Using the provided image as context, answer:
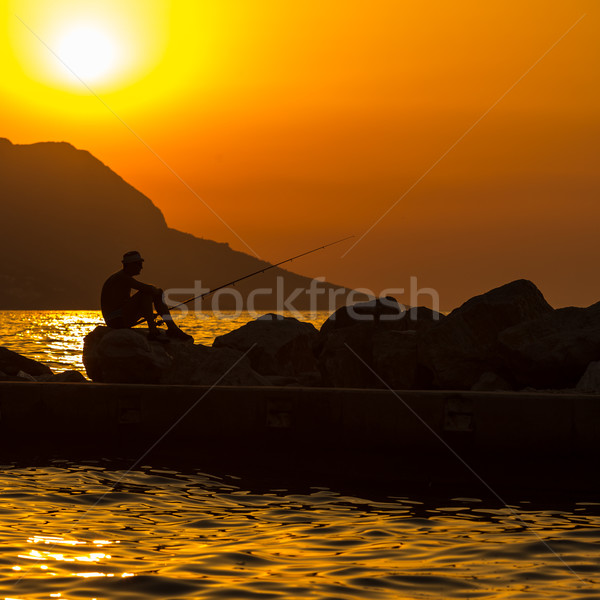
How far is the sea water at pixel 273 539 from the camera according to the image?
5043mm

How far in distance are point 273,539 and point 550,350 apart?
18.0 ft

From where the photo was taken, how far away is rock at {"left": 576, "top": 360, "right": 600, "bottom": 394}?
9.57m

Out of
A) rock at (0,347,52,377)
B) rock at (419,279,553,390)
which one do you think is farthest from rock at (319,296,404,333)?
rock at (0,347,52,377)

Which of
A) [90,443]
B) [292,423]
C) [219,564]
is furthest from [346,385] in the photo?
[219,564]

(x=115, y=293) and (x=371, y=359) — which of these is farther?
(x=371, y=359)

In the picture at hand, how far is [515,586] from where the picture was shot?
16.8 feet

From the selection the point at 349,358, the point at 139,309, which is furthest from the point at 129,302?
the point at 349,358

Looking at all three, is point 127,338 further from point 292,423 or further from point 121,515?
point 121,515

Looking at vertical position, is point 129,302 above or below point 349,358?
above

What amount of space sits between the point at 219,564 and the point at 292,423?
4.21 meters

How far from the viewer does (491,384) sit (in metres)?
11.0

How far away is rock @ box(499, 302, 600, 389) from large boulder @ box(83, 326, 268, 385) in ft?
10.2

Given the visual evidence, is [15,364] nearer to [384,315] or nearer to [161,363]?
[161,363]

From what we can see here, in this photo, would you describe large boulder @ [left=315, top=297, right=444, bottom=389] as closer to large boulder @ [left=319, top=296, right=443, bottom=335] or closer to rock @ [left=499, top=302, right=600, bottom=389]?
large boulder @ [left=319, top=296, right=443, bottom=335]
